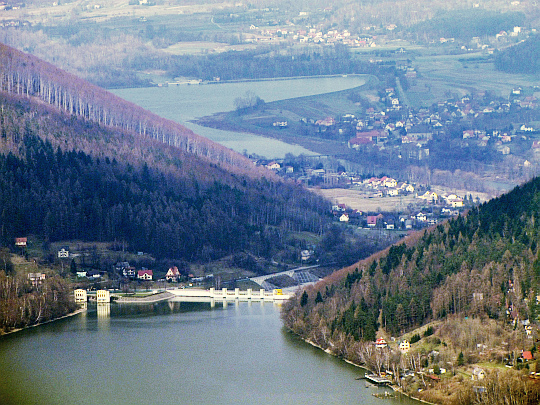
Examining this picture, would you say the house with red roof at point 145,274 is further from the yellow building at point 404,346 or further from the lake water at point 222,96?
the lake water at point 222,96

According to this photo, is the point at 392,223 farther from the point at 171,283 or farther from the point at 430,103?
the point at 430,103

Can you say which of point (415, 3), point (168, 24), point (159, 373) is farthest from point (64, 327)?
point (415, 3)

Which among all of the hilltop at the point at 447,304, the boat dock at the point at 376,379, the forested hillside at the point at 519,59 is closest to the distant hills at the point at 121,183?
the hilltop at the point at 447,304

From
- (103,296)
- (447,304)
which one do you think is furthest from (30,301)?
(447,304)

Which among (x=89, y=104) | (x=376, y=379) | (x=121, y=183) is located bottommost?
(x=121, y=183)

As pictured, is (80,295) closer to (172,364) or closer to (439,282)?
(172,364)
